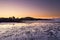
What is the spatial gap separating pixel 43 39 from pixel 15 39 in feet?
3.67

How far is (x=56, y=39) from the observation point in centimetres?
475

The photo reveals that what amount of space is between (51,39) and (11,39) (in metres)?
1.59

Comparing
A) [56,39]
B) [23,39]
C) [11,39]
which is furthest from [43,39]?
[11,39]

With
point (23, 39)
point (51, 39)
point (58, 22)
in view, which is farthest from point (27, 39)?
point (58, 22)

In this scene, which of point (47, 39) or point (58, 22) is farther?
point (58, 22)

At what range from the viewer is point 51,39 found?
489 cm

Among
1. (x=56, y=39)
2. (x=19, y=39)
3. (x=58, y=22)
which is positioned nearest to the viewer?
(x=56, y=39)

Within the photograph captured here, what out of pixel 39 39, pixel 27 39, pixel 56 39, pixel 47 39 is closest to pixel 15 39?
pixel 27 39

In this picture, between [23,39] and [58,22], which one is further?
[58,22]

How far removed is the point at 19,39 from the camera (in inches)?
200

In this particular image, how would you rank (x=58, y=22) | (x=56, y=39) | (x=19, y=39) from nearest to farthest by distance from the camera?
(x=56, y=39)
(x=19, y=39)
(x=58, y=22)

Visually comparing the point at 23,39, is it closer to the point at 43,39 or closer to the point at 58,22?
the point at 43,39

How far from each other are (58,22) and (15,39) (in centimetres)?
703

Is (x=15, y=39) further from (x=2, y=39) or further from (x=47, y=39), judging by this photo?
(x=47, y=39)
